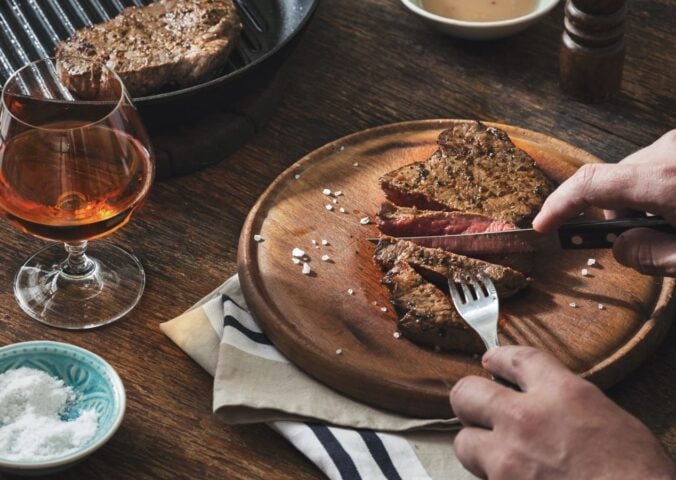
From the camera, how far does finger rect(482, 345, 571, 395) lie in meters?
1.71

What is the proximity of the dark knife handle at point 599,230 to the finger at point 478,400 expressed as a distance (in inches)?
21.4

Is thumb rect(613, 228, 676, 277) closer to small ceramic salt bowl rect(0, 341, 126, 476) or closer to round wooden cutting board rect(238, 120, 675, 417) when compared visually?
round wooden cutting board rect(238, 120, 675, 417)

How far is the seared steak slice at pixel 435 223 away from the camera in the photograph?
90.2 inches

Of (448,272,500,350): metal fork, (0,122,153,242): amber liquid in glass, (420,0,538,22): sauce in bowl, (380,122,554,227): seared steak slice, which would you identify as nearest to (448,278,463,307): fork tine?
(448,272,500,350): metal fork

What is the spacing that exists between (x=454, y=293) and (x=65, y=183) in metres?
0.78

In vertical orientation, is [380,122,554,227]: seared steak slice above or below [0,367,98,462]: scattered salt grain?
below

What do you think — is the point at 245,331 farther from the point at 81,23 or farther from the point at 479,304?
the point at 81,23

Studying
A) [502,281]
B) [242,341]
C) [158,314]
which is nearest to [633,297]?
[502,281]

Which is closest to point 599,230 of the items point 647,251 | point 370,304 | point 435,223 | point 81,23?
point 647,251

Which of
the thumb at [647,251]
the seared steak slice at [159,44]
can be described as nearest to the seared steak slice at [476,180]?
the thumb at [647,251]

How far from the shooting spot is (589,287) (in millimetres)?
2256

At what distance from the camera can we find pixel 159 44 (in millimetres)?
2617

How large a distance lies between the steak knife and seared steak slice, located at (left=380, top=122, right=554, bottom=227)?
0.07 metres

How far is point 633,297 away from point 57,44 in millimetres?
1544
